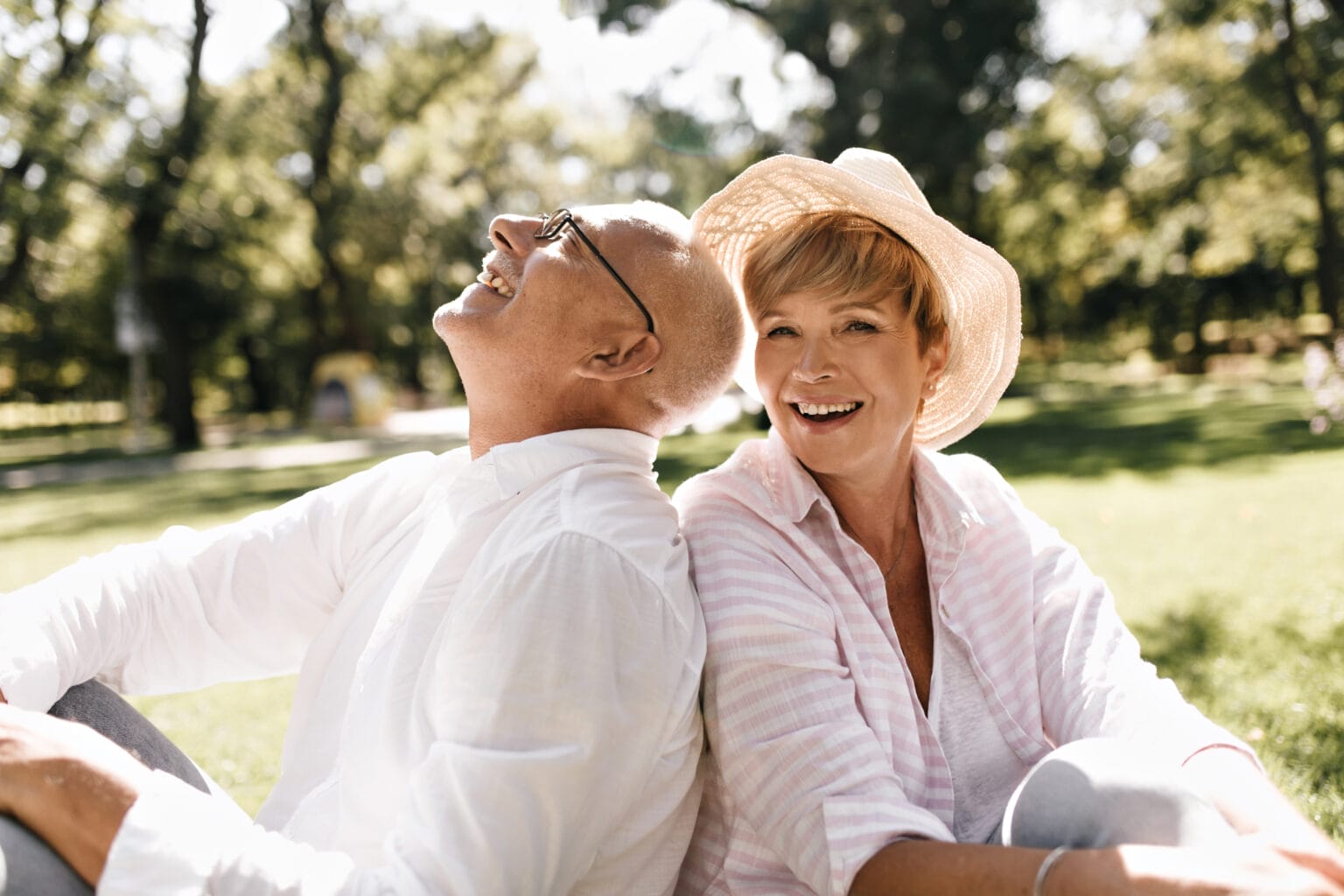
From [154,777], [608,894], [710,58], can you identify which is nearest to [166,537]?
→ [154,777]

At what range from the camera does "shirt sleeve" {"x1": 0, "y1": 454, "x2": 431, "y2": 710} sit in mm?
2443

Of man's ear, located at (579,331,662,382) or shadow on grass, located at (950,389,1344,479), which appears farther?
shadow on grass, located at (950,389,1344,479)

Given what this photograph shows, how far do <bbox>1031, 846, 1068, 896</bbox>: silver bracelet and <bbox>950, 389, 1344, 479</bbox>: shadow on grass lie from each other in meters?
10.8

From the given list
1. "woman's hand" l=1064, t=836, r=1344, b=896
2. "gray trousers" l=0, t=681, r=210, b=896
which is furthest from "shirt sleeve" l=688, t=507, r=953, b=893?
"gray trousers" l=0, t=681, r=210, b=896

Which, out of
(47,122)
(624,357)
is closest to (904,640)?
(624,357)

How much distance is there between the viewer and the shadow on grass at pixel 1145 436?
12.6 meters

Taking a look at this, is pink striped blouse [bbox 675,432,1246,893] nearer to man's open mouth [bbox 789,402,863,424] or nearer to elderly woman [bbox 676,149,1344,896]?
elderly woman [bbox 676,149,1344,896]

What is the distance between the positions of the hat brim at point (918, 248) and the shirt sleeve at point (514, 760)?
3.21 feet

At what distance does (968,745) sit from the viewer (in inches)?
90.0

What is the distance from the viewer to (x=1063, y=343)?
54812 millimetres

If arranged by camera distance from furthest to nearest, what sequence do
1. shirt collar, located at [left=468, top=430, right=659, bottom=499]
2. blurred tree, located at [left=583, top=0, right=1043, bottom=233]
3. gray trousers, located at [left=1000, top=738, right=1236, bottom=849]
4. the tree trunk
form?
the tree trunk
blurred tree, located at [left=583, top=0, right=1043, bottom=233]
shirt collar, located at [left=468, top=430, right=659, bottom=499]
gray trousers, located at [left=1000, top=738, right=1236, bottom=849]

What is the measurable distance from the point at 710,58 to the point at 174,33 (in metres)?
11.8

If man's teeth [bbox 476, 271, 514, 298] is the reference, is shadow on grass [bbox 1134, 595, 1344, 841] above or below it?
below

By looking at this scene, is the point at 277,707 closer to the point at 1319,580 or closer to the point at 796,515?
the point at 796,515
